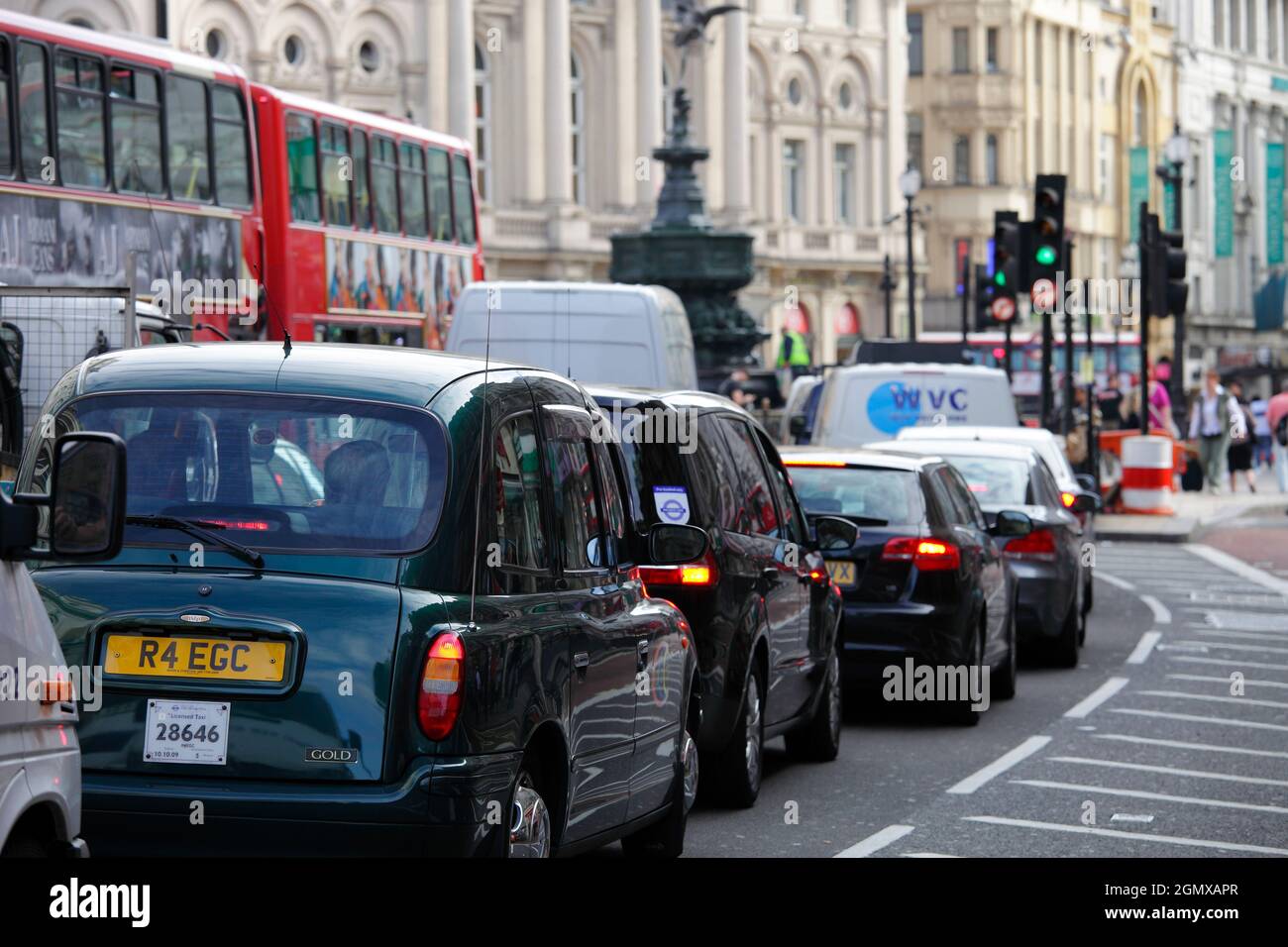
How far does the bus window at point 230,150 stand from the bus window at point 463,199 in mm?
6193

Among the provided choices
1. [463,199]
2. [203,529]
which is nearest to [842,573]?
[203,529]

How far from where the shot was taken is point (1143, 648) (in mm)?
20531

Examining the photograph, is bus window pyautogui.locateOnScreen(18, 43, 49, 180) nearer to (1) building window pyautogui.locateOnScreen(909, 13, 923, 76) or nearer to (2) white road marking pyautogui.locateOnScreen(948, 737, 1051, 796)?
(2) white road marking pyautogui.locateOnScreen(948, 737, 1051, 796)

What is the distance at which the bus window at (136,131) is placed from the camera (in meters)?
23.2

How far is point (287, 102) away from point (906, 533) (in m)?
13.7

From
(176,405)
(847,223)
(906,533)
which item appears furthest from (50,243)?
(847,223)

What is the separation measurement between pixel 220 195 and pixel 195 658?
18.6 metres

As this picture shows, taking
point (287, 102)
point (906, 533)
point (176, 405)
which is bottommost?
point (906, 533)

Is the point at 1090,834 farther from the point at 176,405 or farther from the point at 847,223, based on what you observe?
the point at 847,223

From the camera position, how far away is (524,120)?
7875cm

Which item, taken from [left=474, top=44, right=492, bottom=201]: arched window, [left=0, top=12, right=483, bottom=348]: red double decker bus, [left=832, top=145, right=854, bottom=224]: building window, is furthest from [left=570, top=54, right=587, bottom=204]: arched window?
[left=0, top=12, right=483, bottom=348]: red double decker bus

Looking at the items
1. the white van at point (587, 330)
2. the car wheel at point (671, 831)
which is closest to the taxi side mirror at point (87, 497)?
the car wheel at point (671, 831)

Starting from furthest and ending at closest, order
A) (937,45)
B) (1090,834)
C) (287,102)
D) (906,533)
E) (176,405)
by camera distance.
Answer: (937,45)
(287,102)
(906,533)
(1090,834)
(176,405)

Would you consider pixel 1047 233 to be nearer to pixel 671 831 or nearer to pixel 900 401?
pixel 900 401
